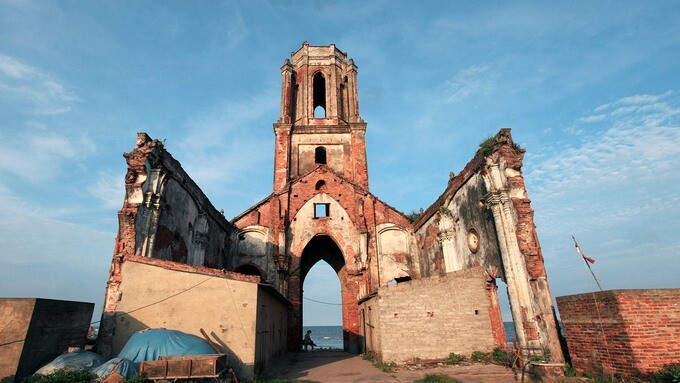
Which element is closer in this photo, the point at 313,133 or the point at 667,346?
the point at 667,346

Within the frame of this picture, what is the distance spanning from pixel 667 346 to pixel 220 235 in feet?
60.1

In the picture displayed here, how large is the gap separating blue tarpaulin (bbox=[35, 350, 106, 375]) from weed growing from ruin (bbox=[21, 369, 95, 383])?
0.60 feet

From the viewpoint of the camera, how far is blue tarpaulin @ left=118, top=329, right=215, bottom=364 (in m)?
8.11

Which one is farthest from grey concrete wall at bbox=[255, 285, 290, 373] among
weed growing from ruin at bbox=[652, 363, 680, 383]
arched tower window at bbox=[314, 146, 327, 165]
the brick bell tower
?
arched tower window at bbox=[314, 146, 327, 165]

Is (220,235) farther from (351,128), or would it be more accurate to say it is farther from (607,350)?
(607,350)

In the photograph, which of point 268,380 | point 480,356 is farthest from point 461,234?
point 268,380

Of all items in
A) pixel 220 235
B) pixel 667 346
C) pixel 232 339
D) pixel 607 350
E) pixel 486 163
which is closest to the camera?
pixel 667 346

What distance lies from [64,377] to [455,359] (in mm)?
11167

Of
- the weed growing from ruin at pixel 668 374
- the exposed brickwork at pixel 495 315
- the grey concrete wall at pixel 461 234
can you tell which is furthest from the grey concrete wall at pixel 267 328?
the weed growing from ruin at pixel 668 374

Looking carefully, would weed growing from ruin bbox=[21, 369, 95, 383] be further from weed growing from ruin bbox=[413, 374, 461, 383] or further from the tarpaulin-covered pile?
weed growing from ruin bbox=[413, 374, 461, 383]

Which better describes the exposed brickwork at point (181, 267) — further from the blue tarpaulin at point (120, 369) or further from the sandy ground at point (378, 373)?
the sandy ground at point (378, 373)

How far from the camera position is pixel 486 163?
41.9 feet

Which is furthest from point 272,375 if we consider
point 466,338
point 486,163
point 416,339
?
point 486,163

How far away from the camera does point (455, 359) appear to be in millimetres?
12625
